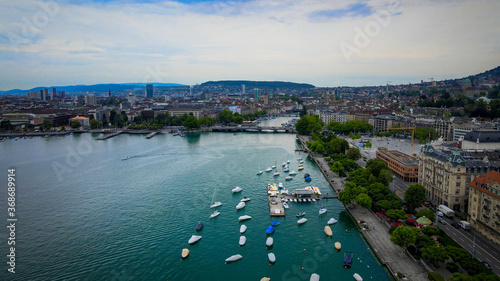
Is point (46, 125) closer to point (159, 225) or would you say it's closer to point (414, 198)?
point (159, 225)

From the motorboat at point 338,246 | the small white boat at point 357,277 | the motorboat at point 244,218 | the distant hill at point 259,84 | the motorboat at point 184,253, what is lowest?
the small white boat at point 357,277

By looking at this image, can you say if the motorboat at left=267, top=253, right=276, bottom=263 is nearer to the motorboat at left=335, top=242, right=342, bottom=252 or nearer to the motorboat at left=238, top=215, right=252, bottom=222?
the motorboat at left=335, top=242, right=342, bottom=252

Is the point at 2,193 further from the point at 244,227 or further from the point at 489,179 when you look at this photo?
the point at 489,179

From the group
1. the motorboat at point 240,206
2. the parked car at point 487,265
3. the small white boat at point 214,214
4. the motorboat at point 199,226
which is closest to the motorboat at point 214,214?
the small white boat at point 214,214

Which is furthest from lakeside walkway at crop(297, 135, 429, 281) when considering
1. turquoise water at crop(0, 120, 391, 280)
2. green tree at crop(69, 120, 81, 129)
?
green tree at crop(69, 120, 81, 129)

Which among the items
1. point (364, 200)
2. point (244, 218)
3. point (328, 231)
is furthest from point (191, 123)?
point (328, 231)

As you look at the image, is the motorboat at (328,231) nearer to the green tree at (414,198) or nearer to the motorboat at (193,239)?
the green tree at (414,198)

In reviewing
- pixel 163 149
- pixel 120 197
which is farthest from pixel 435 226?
pixel 163 149
